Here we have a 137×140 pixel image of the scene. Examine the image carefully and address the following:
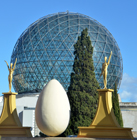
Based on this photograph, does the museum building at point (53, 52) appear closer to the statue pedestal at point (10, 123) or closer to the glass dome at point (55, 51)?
the glass dome at point (55, 51)

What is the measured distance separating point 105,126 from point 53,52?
19.1 m

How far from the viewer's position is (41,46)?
119 feet

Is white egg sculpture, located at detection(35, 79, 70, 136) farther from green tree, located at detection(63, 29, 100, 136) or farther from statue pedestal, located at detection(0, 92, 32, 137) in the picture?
green tree, located at detection(63, 29, 100, 136)

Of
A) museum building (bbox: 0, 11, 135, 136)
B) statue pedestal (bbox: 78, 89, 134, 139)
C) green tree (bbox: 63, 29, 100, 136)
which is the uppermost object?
museum building (bbox: 0, 11, 135, 136)

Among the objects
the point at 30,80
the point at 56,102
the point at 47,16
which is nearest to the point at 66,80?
the point at 30,80

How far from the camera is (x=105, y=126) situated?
1762 cm

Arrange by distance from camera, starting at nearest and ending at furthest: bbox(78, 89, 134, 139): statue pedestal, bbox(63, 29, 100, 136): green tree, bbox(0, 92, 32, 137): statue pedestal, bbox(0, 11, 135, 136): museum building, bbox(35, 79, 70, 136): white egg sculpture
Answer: bbox(35, 79, 70, 136): white egg sculpture → bbox(78, 89, 134, 139): statue pedestal → bbox(0, 92, 32, 137): statue pedestal → bbox(63, 29, 100, 136): green tree → bbox(0, 11, 135, 136): museum building

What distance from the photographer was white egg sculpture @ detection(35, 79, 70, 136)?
661 inches

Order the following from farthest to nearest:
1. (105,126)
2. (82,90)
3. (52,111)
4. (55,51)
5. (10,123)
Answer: (55,51)
(82,90)
(10,123)
(105,126)
(52,111)

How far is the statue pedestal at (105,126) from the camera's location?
17.0m

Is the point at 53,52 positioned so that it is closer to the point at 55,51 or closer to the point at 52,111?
the point at 55,51

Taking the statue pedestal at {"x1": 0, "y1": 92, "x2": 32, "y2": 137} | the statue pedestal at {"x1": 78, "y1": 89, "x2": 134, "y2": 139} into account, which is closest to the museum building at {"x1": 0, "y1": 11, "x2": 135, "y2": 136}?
the statue pedestal at {"x1": 0, "y1": 92, "x2": 32, "y2": 137}

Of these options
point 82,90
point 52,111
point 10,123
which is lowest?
point 10,123

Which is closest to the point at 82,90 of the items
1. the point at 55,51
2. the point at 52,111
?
the point at 52,111
